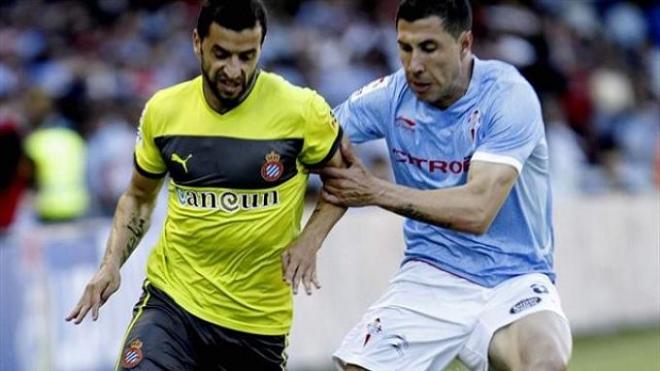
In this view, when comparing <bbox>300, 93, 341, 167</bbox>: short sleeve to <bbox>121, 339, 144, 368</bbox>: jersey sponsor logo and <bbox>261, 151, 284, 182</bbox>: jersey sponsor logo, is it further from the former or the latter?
<bbox>121, 339, 144, 368</bbox>: jersey sponsor logo

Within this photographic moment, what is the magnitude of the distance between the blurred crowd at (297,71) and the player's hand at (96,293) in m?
7.17

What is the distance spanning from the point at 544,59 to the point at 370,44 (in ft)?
7.73

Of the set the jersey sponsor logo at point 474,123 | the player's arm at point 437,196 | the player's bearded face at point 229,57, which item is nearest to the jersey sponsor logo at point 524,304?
the player's arm at point 437,196

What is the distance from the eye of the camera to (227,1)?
789 centimetres

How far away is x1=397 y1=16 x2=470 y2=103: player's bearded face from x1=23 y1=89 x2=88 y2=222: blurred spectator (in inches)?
310

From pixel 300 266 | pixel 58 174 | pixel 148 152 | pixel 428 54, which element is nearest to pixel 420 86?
pixel 428 54

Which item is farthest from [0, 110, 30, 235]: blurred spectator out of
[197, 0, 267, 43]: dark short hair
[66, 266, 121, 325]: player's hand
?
[197, 0, 267, 43]: dark short hair

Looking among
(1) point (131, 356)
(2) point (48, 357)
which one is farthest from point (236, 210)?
(2) point (48, 357)

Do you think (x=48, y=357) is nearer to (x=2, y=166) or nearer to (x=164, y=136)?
(x=2, y=166)

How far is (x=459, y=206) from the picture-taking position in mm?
8242

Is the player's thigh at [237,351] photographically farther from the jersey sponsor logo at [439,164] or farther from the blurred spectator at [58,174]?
the blurred spectator at [58,174]

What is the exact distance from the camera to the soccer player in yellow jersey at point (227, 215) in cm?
808

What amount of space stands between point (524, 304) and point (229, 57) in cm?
190

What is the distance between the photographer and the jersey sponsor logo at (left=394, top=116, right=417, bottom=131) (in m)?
8.65
